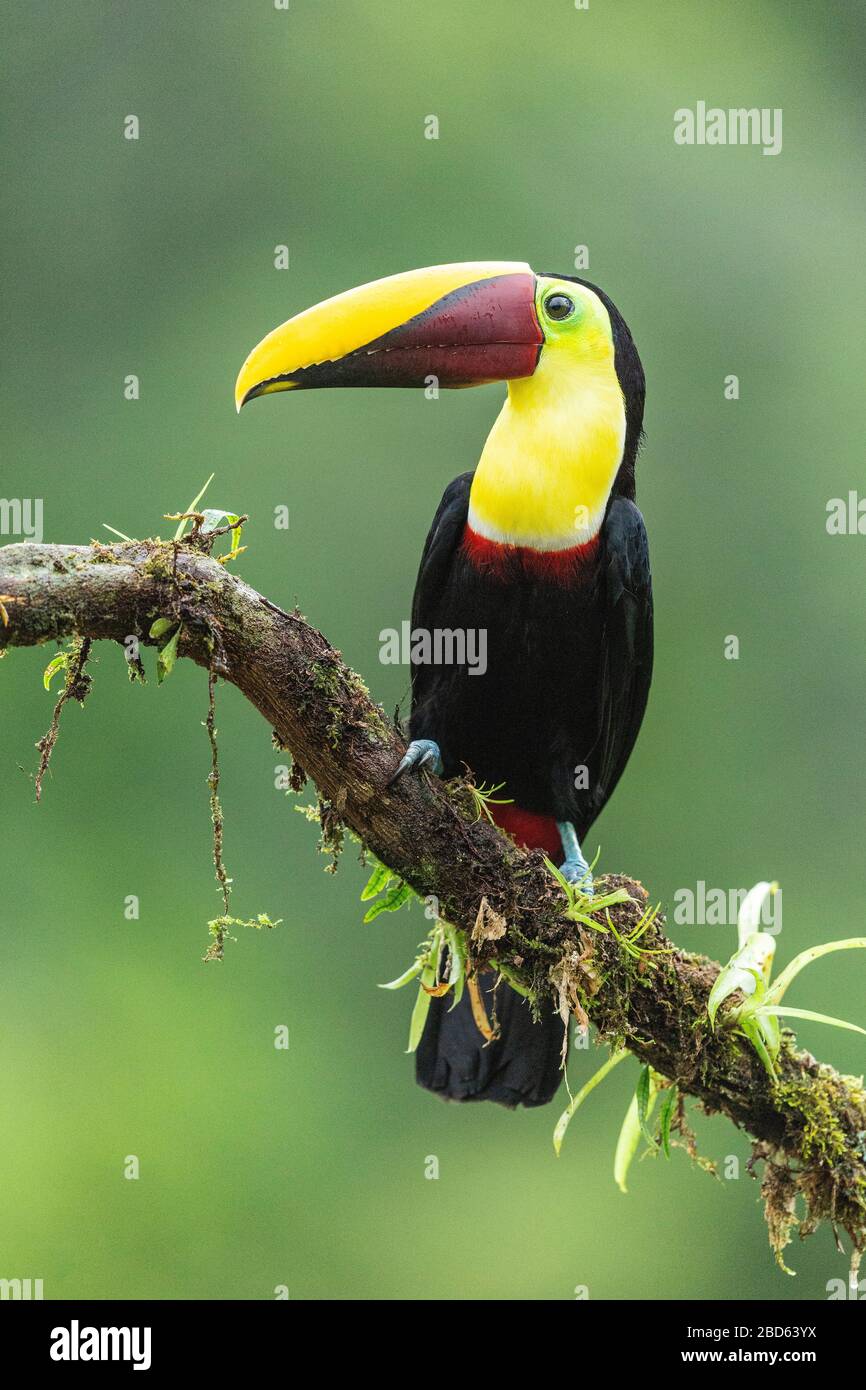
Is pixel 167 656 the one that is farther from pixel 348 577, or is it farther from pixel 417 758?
pixel 348 577

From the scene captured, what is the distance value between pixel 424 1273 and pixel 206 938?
73.1 inches

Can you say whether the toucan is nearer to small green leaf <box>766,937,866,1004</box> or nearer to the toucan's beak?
the toucan's beak

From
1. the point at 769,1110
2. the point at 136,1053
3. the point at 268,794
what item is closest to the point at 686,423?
the point at 268,794

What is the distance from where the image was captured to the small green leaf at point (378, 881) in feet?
10.4

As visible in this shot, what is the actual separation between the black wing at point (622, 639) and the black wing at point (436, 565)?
36 centimetres

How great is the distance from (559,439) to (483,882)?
102 centimetres

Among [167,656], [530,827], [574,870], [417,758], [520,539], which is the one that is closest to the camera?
[167,656]

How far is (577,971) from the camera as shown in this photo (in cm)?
306

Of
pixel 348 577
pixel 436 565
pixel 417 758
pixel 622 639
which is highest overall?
pixel 348 577

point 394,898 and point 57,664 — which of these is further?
point 394,898

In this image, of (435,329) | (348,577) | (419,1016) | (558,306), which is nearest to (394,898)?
(419,1016)

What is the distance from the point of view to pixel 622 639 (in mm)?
3666

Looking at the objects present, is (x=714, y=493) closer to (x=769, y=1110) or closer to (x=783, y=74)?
(x=783, y=74)

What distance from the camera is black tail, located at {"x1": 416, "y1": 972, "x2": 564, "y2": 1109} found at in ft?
11.7
